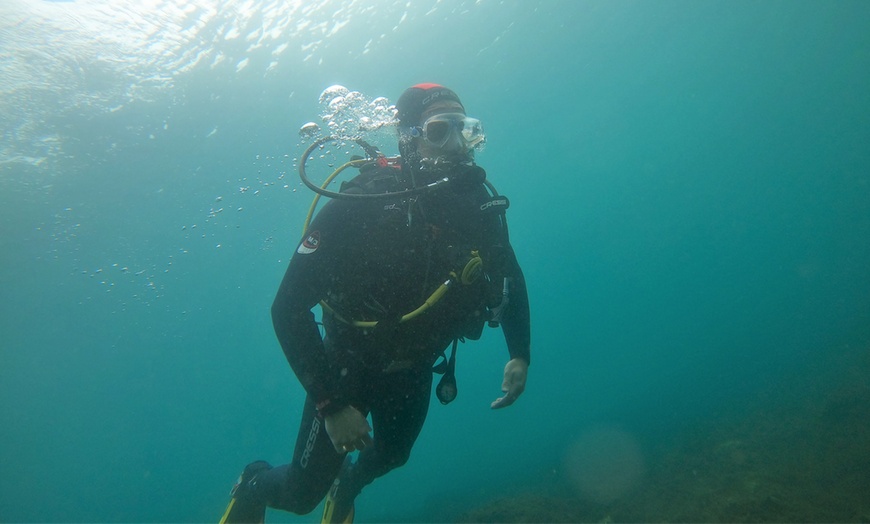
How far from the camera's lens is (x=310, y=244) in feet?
7.99

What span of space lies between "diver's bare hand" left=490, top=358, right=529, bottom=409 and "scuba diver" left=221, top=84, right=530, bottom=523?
11mm

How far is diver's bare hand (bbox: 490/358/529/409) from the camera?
9.59 feet

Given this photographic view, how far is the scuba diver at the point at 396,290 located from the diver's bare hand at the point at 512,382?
11mm

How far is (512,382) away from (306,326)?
59.4 inches

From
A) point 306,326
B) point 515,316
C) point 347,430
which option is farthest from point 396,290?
point 515,316

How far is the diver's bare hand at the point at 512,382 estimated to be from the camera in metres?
2.92

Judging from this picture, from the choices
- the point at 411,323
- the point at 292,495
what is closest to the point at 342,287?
the point at 411,323

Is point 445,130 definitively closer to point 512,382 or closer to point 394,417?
point 512,382

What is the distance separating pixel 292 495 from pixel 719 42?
45050 millimetres

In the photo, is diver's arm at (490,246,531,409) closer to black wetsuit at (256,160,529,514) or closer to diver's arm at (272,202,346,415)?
black wetsuit at (256,160,529,514)

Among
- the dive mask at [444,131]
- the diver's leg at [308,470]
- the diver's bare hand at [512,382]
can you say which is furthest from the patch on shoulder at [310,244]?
the diver's bare hand at [512,382]

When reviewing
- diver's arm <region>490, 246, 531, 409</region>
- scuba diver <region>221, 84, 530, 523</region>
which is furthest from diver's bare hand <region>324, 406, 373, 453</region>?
diver's arm <region>490, 246, 531, 409</region>

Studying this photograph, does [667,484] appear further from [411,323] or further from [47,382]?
[47,382]

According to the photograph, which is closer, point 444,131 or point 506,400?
point 506,400
